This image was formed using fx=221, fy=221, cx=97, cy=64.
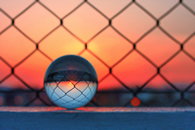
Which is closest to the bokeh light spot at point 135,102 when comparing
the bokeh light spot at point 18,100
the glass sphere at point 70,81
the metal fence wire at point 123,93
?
the metal fence wire at point 123,93

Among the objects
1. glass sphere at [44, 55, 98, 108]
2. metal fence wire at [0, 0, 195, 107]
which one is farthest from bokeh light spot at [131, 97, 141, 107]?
glass sphere at [44, 55, 98, 108]

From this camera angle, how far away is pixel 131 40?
3.03 ft

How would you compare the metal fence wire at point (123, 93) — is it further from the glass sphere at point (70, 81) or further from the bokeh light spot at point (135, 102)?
the glass sphere at point (70, 81)

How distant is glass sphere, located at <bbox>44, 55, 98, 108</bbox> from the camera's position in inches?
24.6

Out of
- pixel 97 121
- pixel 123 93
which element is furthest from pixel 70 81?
pixel 123 93

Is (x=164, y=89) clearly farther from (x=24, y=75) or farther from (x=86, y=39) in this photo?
(x=24, y=75)

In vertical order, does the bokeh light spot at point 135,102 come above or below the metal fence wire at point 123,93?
below

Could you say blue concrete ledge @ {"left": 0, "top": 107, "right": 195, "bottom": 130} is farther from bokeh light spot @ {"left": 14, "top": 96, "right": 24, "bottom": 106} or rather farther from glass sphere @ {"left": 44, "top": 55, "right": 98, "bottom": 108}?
bokeh light spot @ {"left": 14, "top": 96, "right": 24, "bottom": 106}

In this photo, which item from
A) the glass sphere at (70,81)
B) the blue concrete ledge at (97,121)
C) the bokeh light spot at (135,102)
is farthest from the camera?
the bokeh light spot at (135,102)

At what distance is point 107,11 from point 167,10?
0.82ft

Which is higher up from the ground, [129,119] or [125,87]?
[125,87]

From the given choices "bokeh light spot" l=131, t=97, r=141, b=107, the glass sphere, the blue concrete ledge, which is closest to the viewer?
the blue concrete ledge

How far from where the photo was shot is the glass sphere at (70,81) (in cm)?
63

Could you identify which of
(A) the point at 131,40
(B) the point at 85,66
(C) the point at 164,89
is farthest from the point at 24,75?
(C) the point at 164,89
